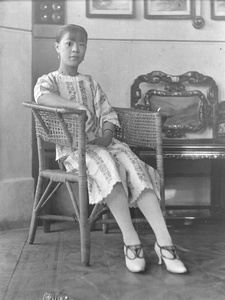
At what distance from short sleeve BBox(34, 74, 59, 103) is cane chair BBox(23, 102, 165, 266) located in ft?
0.23

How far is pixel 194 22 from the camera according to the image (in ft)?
9.71

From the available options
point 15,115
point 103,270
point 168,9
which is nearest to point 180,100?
point 168,9

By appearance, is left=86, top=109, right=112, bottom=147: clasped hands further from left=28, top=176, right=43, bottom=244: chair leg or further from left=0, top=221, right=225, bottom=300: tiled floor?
left=0, top=221, right=225, bottom=300: tiled floor

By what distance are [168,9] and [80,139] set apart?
148 centimetres

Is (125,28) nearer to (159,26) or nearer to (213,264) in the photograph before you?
(159,26)

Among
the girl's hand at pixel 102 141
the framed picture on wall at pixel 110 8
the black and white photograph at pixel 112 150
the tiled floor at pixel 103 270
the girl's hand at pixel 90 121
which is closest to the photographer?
the tiled floor at pixel 103 270

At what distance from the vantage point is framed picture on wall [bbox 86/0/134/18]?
2918mm

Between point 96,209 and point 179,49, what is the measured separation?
4.65 feet

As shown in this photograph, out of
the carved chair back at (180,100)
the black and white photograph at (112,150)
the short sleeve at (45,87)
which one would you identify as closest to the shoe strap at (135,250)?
the black and white photograph at (112,150)

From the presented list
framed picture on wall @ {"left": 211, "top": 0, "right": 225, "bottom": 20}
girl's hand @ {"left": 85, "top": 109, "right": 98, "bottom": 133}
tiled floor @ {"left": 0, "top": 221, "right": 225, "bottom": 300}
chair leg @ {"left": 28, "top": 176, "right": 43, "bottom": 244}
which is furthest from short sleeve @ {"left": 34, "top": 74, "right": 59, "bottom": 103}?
framed picture on wall @ {"left": 211, "top": 0, "right": 225, "bottom": 20}

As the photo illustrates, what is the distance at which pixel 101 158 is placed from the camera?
195cm

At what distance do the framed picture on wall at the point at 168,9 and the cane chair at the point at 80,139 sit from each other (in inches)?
36.9

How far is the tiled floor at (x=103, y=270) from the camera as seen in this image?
1.59 metres

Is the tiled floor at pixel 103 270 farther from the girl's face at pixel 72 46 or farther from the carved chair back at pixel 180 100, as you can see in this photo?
the girl's face at pixel 72 46
